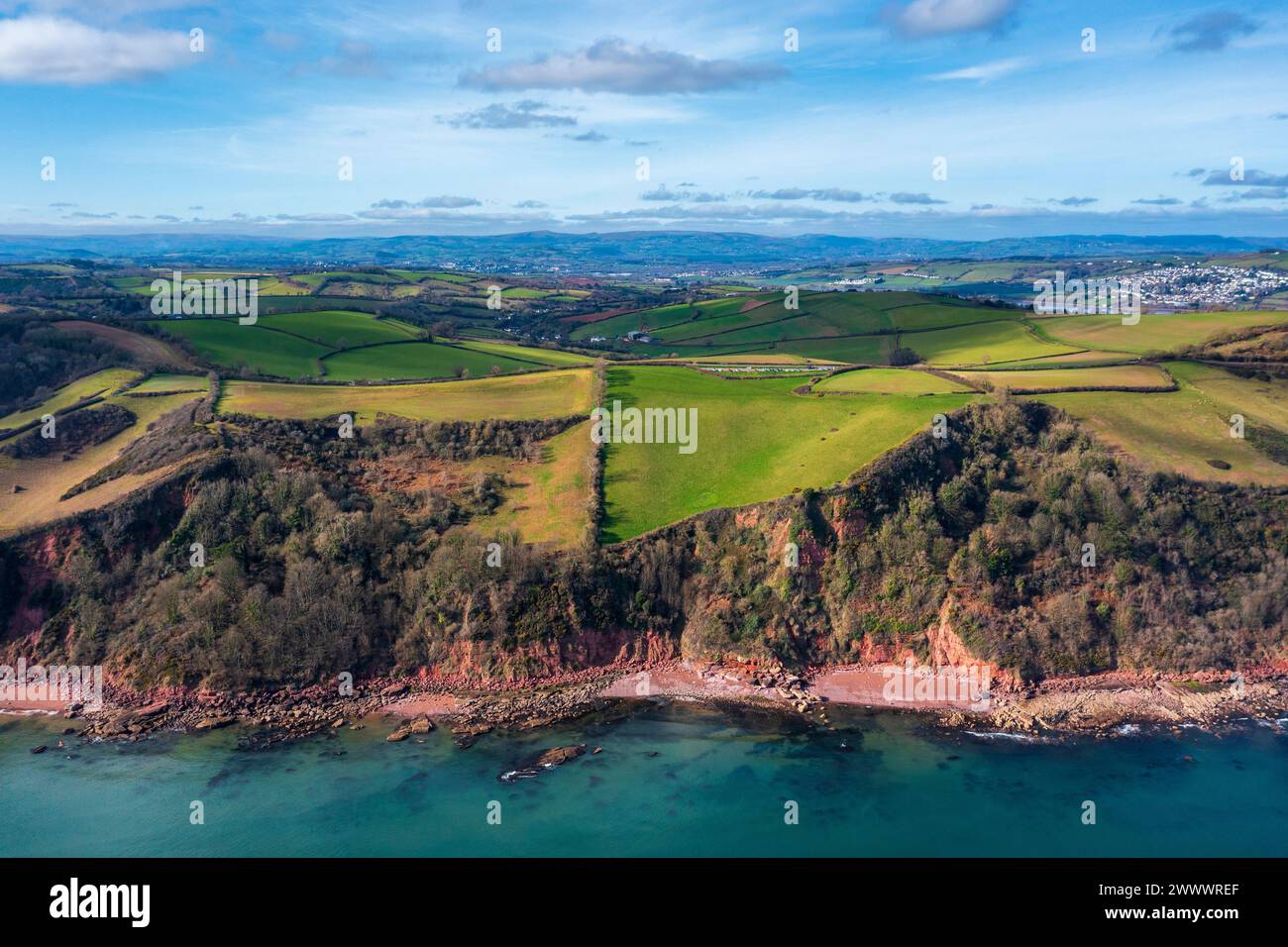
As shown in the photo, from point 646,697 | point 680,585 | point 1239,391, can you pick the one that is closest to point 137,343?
point 680,585

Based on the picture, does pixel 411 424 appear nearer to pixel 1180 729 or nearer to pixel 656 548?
pixel 656 548

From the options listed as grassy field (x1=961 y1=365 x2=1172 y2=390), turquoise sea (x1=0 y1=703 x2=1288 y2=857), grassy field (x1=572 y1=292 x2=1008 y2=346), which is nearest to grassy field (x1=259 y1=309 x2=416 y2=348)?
grassy field (x1=572 y1=292 x2=1008 y2=346)

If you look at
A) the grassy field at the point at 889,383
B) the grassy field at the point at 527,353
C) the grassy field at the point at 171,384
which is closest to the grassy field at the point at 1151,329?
the grassy field at the point at 889,383

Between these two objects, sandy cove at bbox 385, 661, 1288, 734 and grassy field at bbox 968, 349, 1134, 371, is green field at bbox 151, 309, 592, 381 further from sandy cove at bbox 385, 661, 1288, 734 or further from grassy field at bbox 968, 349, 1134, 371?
grassy field at bbox 968, 349, 1134, 371

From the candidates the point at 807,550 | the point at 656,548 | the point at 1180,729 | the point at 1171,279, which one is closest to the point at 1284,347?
the point at 1180,729

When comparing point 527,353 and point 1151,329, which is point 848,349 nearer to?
point 1151,329
